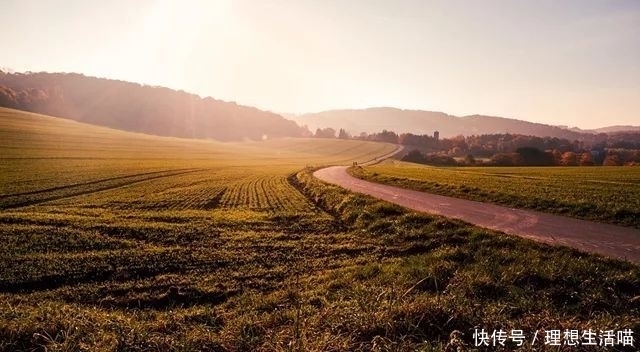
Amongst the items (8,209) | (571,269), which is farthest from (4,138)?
(571,269)

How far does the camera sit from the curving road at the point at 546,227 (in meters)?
17.7

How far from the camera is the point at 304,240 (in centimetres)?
2245

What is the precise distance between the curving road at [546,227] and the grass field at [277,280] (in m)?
2.02

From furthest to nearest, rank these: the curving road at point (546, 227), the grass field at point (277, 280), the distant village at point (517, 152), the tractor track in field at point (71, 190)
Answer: the distant village at point (517, 152)
the tractor track in field at point (71, 190)
the curving road at point (546, 227)
the grass field at point (277, 280)

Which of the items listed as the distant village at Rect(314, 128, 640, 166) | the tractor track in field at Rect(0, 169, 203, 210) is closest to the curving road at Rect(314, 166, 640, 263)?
the tractor track in field at Rect(0, 169, 203, 210)

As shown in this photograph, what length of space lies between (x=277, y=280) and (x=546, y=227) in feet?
49.5

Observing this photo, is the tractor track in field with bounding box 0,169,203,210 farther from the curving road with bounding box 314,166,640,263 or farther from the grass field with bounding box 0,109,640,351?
the curving road with bounding box 314,166,640,263

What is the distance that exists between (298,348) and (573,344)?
393cm

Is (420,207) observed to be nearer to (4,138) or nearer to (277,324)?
(277,324)

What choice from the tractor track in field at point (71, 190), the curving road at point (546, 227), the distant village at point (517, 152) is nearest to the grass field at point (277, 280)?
the tractor track in field at point (71, 190)

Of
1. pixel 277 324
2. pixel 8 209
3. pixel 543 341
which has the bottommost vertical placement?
pixel 8 209

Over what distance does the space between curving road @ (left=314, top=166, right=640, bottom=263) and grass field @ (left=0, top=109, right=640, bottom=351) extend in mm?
2023

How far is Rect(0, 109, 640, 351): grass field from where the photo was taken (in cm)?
678

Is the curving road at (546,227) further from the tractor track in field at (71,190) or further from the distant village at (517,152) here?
the distant village at (517,152)
